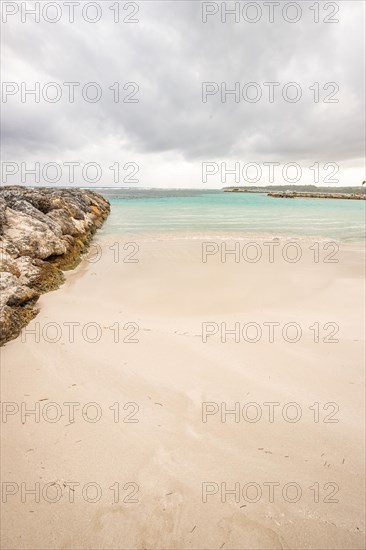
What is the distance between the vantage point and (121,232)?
15.9 metres

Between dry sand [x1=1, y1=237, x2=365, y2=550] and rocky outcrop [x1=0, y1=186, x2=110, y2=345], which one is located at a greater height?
rocky outcrop [x1=0, y1=186, x2=110, y2=345]

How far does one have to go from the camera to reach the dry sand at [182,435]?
77.1 inches

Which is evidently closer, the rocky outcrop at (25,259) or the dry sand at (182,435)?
the dry sand at (182,435)

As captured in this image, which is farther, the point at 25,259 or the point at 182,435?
the point at 25,259

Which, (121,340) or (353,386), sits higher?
(121,340)

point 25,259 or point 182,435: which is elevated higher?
point 25,259

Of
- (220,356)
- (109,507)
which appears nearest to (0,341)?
(109,507)

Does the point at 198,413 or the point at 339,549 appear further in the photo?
the point at 198,413

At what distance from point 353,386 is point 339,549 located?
68.4 inches

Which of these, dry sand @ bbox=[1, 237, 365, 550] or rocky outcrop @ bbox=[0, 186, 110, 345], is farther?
rocky outcrop @ bbox=[0, 186, 110, 345]

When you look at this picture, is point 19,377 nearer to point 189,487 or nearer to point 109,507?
point 109,507

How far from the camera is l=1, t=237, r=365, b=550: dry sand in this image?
6.42ft

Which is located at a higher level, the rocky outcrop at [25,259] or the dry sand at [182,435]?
the rocky outcrop at [25,259]

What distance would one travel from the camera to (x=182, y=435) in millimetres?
2582
